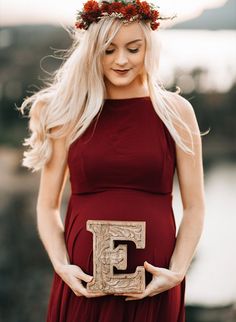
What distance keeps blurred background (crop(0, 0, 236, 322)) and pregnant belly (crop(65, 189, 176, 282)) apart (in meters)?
0.50

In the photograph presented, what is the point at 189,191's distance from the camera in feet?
9.53

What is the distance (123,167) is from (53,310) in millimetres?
564

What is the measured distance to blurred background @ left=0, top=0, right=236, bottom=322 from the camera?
6762 millimetres

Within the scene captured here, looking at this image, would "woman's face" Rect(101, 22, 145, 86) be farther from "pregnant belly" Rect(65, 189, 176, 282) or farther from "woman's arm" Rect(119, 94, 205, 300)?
"pregnant belly" Rect(65, 189, 176, 282)

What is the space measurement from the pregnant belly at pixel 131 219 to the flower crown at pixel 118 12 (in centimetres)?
56

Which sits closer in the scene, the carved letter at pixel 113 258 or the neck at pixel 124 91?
the carved letter at pixel 113 258

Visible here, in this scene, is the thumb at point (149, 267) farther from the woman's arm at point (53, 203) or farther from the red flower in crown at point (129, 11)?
the red flower in crown at point (129, 11)

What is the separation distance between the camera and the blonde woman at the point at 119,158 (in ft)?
9.21

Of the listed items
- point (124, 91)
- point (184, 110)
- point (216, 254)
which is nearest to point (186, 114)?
point (184, 110)

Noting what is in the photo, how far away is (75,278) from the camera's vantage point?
2803mm

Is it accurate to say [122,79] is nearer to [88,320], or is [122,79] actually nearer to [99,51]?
[99,51]

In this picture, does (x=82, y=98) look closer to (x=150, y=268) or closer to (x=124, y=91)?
(x=124, y=91)

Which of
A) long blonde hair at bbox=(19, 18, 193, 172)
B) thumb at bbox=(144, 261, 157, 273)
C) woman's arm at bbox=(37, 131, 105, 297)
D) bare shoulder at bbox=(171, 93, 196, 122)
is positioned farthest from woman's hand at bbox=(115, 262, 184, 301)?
bare shoulder at bbox=(171, 93, 196, 122)

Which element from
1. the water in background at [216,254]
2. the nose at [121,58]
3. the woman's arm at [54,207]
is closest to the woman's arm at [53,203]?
the woman's arm at [54,207]
